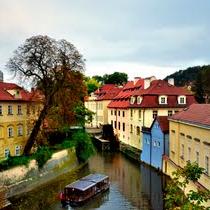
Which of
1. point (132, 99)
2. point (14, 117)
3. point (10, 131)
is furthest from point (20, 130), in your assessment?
point (132, 99)

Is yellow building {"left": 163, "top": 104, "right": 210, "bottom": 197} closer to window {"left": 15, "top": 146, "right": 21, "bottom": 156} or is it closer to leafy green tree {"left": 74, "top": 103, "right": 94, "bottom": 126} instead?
window {"left": 15, "top": 146, "right": 21, "bottom": 156}

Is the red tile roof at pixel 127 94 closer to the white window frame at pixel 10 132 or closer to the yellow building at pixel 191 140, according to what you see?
the white window frame at pixel 10 132

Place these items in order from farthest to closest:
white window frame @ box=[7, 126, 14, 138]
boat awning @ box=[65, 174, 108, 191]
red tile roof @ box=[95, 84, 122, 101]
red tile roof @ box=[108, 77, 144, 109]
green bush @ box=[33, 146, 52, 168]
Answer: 1. red tile roof @ box=[95, 84, 122, 101]
2. red tile roof @ box=[108, 77, 144, 109]
3. white window frame @ box=[7, 126, 14, 138]
4. green bush @ box=[33, 146, 52, 168]
5. boat awning @ box=[65, 174, 108, 191]

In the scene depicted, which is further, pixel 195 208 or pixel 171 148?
pixel 171 148

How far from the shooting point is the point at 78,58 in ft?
123

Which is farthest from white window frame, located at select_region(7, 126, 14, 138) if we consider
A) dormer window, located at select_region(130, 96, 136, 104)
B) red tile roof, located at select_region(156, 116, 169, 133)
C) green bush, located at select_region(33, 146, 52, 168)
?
dormer window, located at select_region(130, 96, 136, 104)

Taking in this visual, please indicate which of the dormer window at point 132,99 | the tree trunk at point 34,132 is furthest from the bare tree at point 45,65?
the dormer window at point 132,99

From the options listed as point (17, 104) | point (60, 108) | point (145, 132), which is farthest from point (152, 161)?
point (17, 104)

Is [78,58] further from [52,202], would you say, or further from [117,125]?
[117,125]

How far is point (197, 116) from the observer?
28625 mm

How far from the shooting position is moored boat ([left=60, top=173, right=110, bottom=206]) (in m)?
27.6

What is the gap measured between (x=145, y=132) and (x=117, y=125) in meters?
17.9

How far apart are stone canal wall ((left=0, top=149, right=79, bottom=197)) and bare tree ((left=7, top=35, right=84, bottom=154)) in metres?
2.79

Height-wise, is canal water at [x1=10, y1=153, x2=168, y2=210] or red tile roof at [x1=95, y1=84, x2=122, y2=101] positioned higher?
red tile roof at [x1=95, y1=84, x2=122, y2=101]
